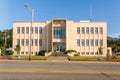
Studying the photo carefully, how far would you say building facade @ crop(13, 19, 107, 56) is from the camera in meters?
80.4

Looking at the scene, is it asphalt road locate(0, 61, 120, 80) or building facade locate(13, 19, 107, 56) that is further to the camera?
building facade locate(13, 19, 107, 56)

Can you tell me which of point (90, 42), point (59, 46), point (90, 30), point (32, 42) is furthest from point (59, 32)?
point (90, 42)

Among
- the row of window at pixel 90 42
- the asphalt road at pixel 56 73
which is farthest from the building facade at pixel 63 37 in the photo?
the asphalt road at pixel 56 73

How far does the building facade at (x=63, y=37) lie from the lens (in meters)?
80.4

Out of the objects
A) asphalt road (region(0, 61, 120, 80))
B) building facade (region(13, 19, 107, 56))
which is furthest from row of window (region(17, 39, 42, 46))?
asphalt road (region(0, 61, 120, 80))

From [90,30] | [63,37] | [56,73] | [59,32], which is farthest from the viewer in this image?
[90,30]

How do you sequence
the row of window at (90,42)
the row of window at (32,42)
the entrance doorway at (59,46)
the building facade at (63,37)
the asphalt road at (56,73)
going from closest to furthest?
the asphalt road at (56,73), the building facade at (63,37), the entrance doorway at (59,46), the row of window at (90,42), the row of window at (32,42)

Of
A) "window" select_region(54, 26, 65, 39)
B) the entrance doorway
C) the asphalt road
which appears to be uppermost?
"window" select_region(54, 26, 65, 39)

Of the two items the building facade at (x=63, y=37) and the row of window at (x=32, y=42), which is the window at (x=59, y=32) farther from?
the row of window at (x=32, y=42)

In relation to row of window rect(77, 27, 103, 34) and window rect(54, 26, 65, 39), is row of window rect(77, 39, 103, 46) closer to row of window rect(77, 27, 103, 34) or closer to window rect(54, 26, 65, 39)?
row of window rect(77, 27, 103, 34)

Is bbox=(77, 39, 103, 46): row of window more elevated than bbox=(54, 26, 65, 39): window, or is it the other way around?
bbox=(54, 26, 65, 39): window

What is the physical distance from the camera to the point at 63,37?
8056 centimetres

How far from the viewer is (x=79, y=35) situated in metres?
81.1

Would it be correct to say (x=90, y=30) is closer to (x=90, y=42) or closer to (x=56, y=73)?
(x=90, y=42)
